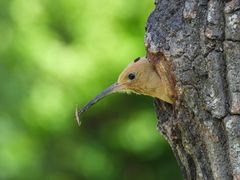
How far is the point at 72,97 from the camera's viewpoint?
4992 mm

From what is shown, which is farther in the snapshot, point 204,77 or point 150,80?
point 150,80

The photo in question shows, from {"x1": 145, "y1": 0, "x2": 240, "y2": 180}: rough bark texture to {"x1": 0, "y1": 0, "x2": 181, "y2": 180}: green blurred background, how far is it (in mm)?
2297

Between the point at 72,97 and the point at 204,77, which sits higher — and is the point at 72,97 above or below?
below

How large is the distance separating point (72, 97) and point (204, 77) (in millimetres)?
2576

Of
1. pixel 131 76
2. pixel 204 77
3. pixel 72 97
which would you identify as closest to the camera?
pixel 204 77

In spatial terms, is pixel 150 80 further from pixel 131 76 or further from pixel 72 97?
pixel 72 97

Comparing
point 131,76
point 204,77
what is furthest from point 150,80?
point 204,77

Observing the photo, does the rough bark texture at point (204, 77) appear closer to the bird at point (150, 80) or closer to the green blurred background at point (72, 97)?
the bird at point (150, 80)

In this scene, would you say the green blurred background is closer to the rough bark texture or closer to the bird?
the bird

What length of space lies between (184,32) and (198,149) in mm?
361

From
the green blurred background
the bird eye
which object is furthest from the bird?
the green blurred background

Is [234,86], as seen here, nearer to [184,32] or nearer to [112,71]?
[184,32]

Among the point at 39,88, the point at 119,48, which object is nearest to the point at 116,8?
the point at 119,48

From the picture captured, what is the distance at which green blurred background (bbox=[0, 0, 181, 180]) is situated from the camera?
4.91 m
